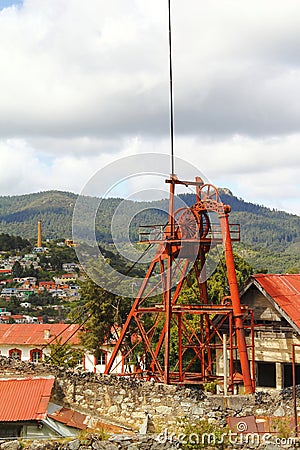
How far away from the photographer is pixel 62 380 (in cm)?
1594

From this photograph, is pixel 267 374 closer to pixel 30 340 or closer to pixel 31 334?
pixel 30 340

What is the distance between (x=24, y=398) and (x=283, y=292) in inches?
483

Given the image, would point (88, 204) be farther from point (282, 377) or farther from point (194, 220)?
point (282, 377)

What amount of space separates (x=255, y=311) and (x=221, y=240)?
3.46 meters

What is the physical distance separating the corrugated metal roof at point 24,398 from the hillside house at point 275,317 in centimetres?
1040

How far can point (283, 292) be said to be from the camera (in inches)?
943

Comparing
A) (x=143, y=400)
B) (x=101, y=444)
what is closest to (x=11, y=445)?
(x=101, y=444)

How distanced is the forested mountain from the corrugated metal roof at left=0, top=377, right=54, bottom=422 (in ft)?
27.7

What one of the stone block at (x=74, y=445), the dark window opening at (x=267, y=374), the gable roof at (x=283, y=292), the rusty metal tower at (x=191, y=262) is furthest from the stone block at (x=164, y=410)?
the dark window opening at (x=267, y=374)

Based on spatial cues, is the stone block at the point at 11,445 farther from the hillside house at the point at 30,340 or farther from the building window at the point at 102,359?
the hillside house at the point at 30,340

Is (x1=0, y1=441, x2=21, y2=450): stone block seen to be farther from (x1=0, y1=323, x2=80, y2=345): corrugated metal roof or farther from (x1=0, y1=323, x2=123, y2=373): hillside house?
(x1=0, y1=323, x2=80, y2=345): corrugated metal roof

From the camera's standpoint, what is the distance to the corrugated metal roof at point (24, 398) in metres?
13.6

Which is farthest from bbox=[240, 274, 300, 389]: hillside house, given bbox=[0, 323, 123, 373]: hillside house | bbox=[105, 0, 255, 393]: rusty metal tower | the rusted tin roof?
bbox=[0, 323, 123, 373]: hillside house

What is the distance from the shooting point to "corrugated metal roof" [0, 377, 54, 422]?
13633 millimetres
